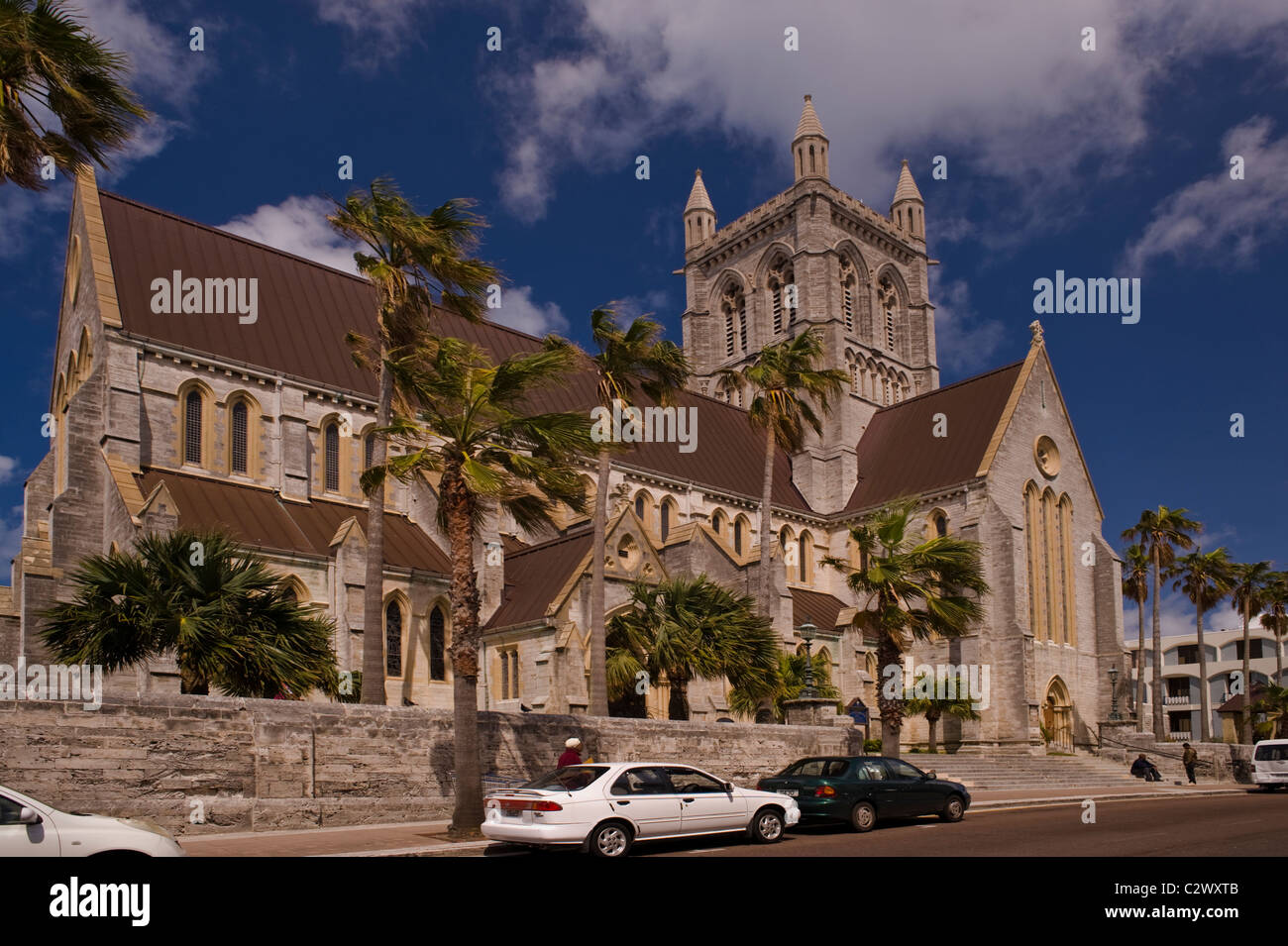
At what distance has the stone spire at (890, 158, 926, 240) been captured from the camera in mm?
68062

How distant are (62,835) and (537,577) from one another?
25592mm

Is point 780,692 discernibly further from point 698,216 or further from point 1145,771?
point 698,216

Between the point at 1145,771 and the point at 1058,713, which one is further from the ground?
the point at 1058,713

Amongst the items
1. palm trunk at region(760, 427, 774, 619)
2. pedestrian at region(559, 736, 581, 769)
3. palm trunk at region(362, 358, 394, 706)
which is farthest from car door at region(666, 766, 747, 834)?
palm trunk at region(760, 427, 774, 619)

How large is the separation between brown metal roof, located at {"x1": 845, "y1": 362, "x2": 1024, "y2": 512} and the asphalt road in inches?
1136

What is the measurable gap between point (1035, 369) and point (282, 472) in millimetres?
34260

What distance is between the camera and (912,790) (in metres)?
19.1

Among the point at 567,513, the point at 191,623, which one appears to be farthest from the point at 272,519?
the point at 191,623

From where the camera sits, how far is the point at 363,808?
18.2 m

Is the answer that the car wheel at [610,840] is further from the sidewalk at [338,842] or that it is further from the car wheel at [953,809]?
the car wheel at [953,809]

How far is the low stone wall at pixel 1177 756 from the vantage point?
37938 millimetres

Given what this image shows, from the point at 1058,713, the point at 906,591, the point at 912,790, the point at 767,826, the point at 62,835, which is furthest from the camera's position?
the point at 1058,713

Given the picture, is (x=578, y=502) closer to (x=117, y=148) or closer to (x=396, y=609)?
(x=117, y=148)

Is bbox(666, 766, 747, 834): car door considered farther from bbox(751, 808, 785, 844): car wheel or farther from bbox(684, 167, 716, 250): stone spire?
bbox(684, 167, 716, 250): stone spire
